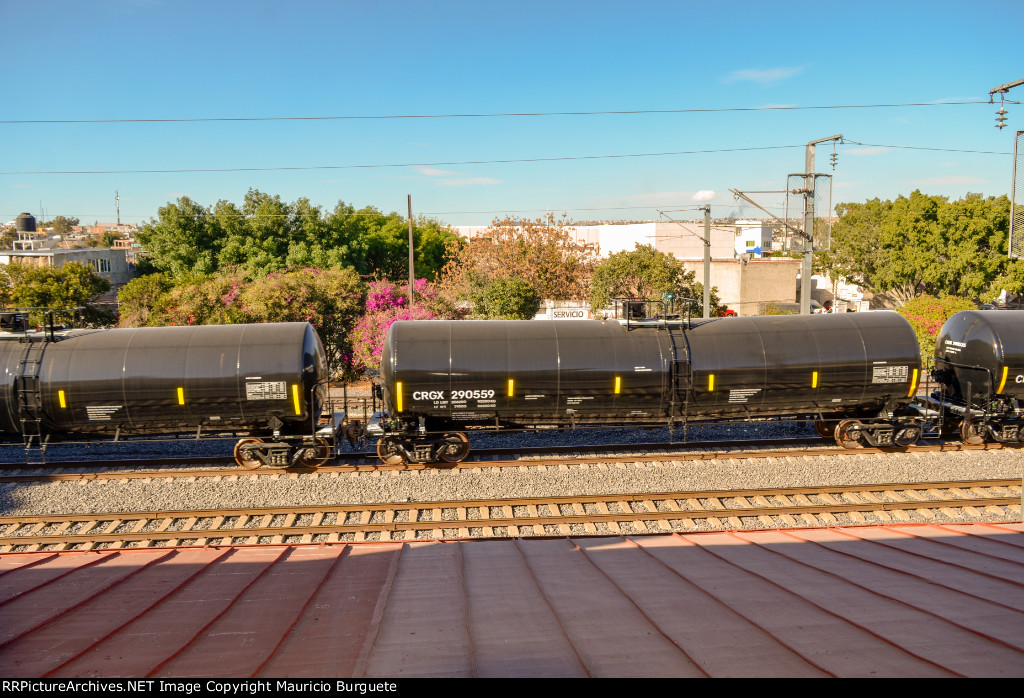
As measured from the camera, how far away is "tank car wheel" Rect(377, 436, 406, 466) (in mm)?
15695

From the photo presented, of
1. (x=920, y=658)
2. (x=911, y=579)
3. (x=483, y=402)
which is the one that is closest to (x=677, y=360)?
(x=483, y=402)

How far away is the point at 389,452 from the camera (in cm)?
1594

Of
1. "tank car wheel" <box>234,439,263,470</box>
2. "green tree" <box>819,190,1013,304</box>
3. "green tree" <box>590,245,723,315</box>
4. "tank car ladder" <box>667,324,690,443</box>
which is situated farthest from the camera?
"green tree" <box>590,245,723,315</box>

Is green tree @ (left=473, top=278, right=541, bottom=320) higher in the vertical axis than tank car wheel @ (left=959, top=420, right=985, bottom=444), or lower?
higher

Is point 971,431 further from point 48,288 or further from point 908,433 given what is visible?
point 48,288

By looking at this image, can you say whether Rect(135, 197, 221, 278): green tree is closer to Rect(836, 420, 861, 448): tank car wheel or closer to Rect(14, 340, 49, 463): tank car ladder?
Rect(14, 340, 49, 463): tank car ladder

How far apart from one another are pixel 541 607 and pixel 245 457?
11.3m

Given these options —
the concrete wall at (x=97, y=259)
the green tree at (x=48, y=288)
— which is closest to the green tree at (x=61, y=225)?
the concrete wall at (x=97, y=259)

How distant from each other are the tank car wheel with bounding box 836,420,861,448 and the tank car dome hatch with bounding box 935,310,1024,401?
3350 mm

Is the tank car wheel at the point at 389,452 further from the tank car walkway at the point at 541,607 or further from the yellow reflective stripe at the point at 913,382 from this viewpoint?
the yellow reflective stripe at the point at 913,382

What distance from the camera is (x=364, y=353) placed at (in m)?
26.8

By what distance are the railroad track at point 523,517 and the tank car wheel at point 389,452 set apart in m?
2.35

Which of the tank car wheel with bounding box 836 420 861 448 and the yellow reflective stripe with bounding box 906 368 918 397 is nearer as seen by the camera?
the yellow reflective stripe with bounding box 906 368 918 397

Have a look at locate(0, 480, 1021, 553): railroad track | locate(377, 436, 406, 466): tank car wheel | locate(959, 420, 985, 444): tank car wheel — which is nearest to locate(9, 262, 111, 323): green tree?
locate(0, 480, 1021, 553): railroad track
